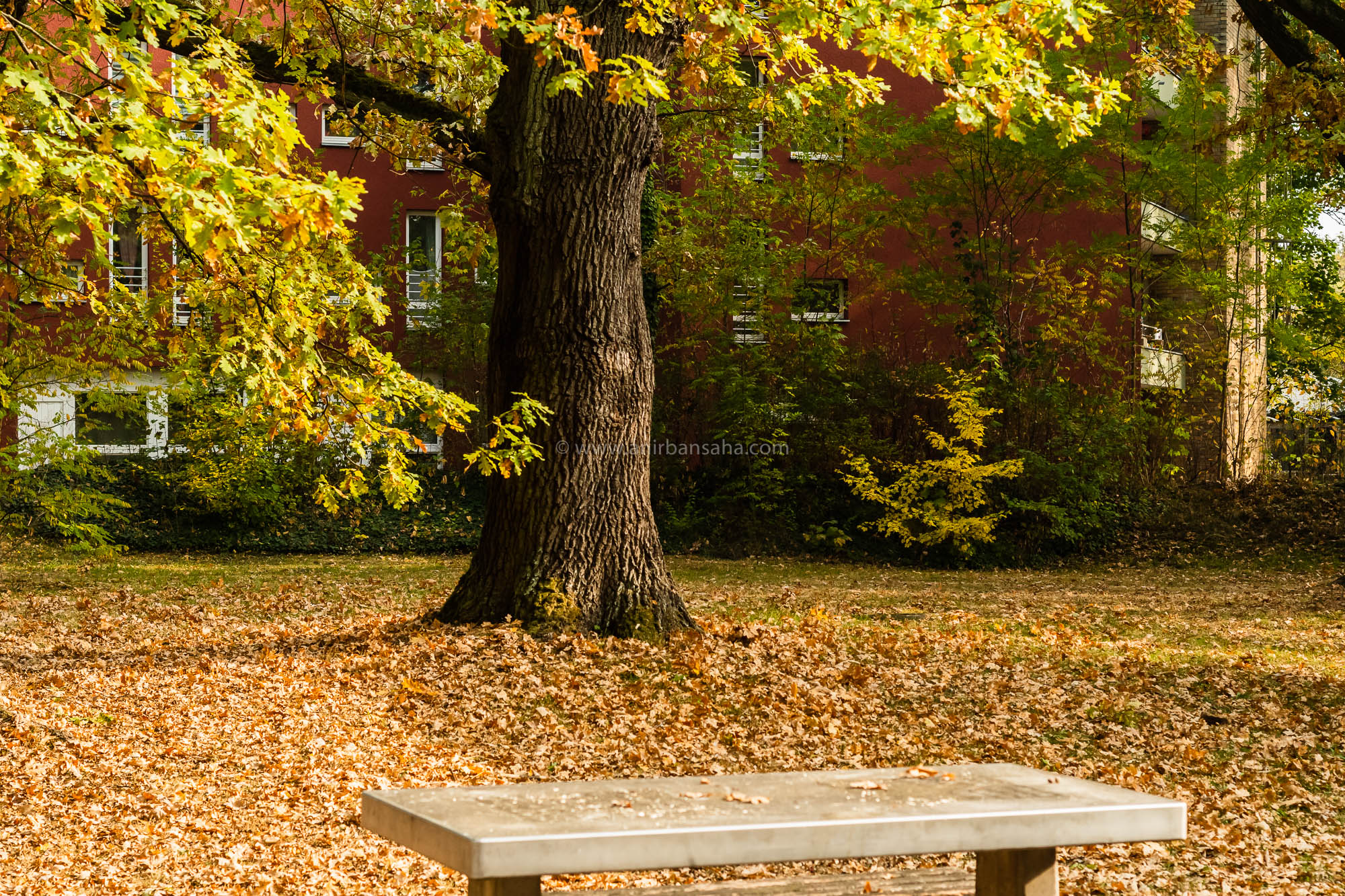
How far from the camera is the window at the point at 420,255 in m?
21.8

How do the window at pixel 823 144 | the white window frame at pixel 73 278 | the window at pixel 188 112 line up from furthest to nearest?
1. the window at pixel 823 144
2. the white window frame at pixel 73 278
3. the window at pixel 188 112

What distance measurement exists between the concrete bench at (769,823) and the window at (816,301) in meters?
16.9

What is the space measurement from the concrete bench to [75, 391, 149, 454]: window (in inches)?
402

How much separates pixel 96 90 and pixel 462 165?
5.38 m

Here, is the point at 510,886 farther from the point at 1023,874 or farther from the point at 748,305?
the point at 748,305

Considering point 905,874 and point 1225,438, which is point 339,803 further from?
point 1225,438

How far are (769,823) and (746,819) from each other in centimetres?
6

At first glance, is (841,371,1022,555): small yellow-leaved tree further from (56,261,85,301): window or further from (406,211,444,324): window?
(56,261,85,301): window

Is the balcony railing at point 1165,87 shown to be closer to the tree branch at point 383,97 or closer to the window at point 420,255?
the window at point 420,255

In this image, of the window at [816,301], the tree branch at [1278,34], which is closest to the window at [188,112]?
the tree branch at [1278,34]

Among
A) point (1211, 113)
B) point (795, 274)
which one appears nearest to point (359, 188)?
point (795, 274)

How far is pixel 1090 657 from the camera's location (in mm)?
9102

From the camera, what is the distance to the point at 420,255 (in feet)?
71.8

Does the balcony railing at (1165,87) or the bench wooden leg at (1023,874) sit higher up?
the balcony railing at (1165,87)
